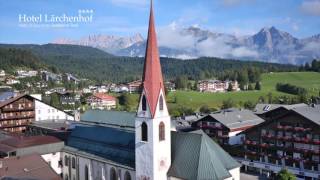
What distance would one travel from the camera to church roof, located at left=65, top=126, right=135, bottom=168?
45.9 meters

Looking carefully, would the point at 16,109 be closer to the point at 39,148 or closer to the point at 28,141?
the point at 28,141

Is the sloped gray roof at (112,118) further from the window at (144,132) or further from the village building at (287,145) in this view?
the village building at (287,145)

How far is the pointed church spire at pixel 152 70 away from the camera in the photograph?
3803 centimetres

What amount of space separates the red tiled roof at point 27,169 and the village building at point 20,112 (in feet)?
119

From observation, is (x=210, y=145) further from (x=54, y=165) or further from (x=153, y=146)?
(x=54, y=165)

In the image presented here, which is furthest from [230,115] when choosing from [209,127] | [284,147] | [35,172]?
[35,172]

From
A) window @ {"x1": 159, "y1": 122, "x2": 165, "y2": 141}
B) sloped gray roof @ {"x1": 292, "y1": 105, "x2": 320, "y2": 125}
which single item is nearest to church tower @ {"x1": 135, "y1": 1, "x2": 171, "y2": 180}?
window @ {"x1": 159, "y1": 122, "x2": 165, "y2": 141}

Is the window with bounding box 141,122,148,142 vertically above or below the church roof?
above

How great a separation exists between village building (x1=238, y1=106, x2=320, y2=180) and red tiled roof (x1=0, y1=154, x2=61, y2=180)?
111 feet

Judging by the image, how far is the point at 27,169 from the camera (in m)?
44.7

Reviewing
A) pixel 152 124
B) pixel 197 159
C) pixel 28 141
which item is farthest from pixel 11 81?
pixel 197 159

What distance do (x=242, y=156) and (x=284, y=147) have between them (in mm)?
8300

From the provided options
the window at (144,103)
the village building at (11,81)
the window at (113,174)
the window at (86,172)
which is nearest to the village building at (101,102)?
the village building at (11,81)

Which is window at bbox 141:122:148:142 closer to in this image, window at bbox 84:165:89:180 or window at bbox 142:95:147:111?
window at bbox 142:95:147:111
